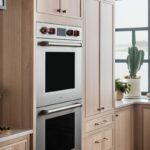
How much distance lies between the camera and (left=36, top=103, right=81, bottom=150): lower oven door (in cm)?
315

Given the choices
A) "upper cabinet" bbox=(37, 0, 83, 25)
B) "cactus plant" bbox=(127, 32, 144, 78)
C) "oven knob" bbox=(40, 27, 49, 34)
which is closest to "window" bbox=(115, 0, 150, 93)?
"cactus plant" bbox=(127, 32, 144, 78)

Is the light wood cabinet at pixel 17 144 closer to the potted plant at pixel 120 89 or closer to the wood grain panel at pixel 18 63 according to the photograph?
the wood grain panel at pixel 18 63

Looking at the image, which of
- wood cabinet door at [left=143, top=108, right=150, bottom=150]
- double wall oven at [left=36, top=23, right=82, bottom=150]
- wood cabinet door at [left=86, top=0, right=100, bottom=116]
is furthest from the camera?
wood cabinet door at [left=143, top=108, right=150, bottom=150]

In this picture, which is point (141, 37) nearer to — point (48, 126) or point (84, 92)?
point (84, 92)

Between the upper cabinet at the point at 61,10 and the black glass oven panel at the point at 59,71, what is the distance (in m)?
0.29

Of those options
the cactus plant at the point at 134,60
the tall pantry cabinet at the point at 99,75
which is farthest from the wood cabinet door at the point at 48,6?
the cactus plant at the point at 134,60

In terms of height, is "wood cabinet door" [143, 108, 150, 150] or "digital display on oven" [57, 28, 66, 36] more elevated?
"digital display on oven" [57, 28, 66, 36]

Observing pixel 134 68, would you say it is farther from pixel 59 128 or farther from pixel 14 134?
pixel 14 134

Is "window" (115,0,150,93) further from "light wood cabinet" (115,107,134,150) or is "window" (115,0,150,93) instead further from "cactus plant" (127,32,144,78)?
"light wood cabinet" (115,107,134,150)

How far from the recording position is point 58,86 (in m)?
3.38

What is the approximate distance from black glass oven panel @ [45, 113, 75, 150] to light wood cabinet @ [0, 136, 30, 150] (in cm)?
25

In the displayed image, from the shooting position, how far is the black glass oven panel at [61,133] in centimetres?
327

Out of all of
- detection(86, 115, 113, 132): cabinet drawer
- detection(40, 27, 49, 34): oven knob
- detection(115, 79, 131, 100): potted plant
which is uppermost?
detection(40, 27, 49, 34): oven knob

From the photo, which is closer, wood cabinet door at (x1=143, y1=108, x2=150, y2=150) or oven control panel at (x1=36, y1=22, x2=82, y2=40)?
oven control panel at (x1=36, y1=22, x2=82, y2=40)
